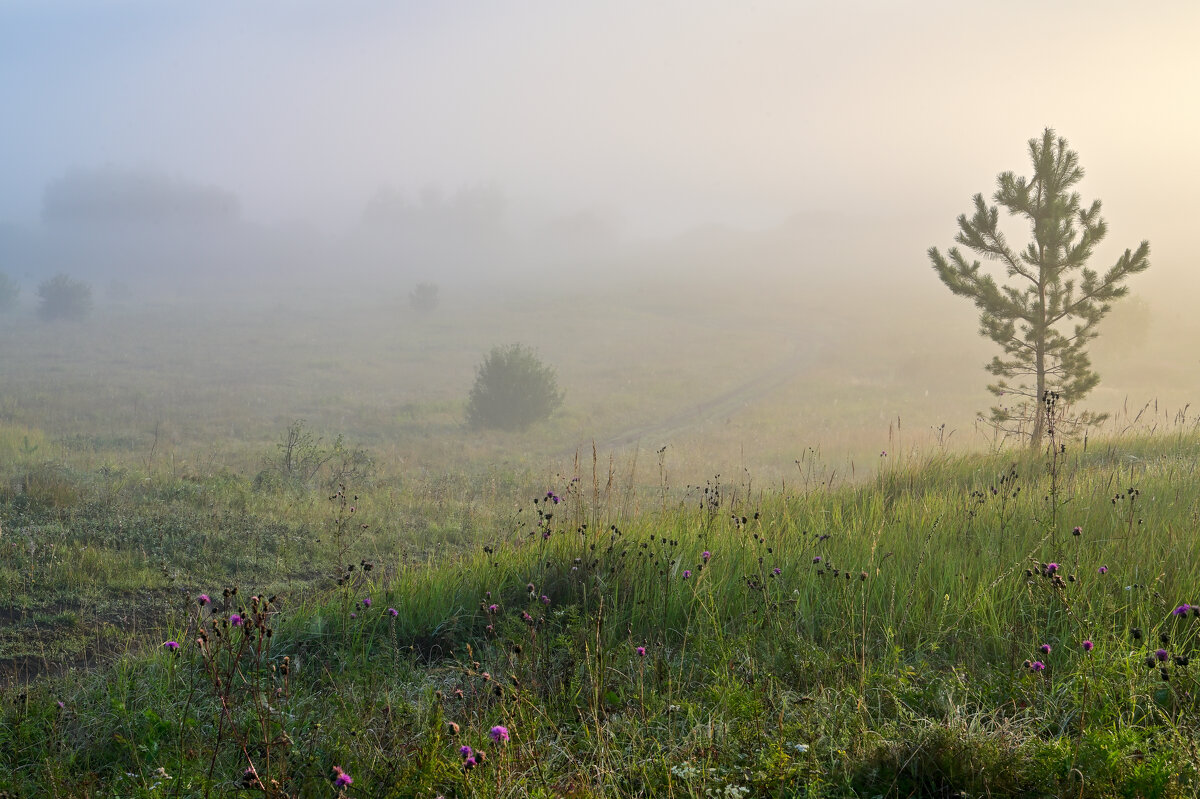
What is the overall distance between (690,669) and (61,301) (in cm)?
7743

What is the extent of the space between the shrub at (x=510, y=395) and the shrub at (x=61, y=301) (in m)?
50.5

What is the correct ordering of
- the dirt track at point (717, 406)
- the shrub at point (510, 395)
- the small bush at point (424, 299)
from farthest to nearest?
the small bush at point (424, 299) < the shrub at point (510, 395) < the dirt track at point (717, 406)

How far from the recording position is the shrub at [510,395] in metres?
34.1

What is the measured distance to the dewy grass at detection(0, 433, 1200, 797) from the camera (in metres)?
2.73

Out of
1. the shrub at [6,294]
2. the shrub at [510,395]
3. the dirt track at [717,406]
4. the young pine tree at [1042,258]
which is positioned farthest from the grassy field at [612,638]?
the shrub at [6,294]

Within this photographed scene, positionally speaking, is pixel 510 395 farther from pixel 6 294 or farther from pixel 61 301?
pixel 6 294

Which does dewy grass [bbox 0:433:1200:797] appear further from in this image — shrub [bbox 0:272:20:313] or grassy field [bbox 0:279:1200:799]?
shrub [bbox 0:272:20:313]

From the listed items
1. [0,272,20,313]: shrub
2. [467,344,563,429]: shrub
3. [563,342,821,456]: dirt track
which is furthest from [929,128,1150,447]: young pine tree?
[0,272,20,313]: shrub

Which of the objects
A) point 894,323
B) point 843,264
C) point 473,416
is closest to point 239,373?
point 473,416

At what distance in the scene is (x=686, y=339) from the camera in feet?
210

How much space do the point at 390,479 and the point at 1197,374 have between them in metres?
50.3

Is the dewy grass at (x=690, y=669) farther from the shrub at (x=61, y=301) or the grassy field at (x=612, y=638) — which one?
the shrub at (x=61, y=301)

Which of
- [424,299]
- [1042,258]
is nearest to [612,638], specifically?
[1042,258]

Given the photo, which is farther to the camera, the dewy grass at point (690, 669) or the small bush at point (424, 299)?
the small bush at point (424, 299)
